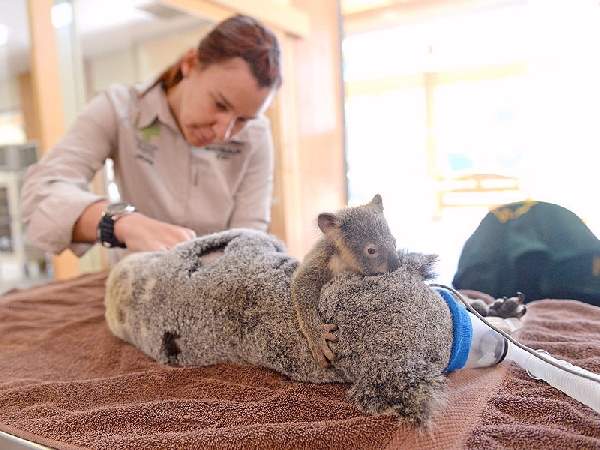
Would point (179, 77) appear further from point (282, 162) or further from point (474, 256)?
point (282, 162)

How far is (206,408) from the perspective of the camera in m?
0.62

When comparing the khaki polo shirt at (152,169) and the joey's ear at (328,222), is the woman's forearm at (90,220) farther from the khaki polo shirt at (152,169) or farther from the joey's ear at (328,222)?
the joey's ear at (328,222)

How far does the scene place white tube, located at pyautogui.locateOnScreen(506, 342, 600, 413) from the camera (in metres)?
0.55

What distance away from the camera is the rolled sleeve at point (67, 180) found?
3.69 feet

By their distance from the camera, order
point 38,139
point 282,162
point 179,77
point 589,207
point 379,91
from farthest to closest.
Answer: point 379,91 < point 282,162 < point 589,207 < point 38,139 < point 179,77

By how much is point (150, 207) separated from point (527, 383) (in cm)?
116

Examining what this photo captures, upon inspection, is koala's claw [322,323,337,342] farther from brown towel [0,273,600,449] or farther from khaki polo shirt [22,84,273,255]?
khaki polo shirt [22,84,273,255]

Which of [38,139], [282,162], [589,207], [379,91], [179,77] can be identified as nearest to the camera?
[179,77]

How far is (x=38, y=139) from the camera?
1.90 meters

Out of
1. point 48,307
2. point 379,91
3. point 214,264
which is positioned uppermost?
point 379,91

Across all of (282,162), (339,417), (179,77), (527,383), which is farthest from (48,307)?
(282,162)

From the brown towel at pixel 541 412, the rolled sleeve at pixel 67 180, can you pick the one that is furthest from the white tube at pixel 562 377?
the rolled sleeve at pixel 67 180

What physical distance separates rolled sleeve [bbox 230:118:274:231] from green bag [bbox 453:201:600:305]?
66 cm

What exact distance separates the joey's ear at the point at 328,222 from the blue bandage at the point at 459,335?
175 millimetres
